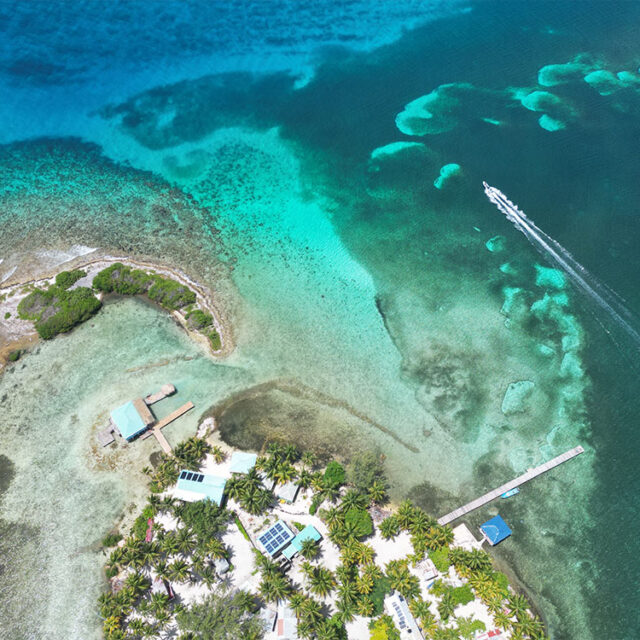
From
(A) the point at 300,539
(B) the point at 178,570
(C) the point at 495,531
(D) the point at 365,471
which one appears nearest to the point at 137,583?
(B) the point at 178,570

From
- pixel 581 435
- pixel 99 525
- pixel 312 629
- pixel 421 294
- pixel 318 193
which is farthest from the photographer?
pixel 318 193

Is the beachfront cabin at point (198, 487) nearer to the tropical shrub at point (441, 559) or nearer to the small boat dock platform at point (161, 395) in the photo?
the small boat dock platform at point (161, 395)

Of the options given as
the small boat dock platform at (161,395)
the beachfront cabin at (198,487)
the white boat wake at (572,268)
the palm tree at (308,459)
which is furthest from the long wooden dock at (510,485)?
the small boat dock platform at (161,395)

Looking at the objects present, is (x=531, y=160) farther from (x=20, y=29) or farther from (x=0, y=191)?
(x=20, y=29)

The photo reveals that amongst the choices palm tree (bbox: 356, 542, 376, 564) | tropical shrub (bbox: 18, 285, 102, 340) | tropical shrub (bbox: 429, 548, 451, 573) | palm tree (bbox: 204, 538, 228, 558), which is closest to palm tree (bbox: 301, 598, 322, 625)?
palm tree (bbox: 356, 542, 376, 564)

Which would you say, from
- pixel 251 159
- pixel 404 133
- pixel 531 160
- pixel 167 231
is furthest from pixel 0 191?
pixel 531 160

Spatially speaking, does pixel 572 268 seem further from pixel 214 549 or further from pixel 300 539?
pixel 214 549
